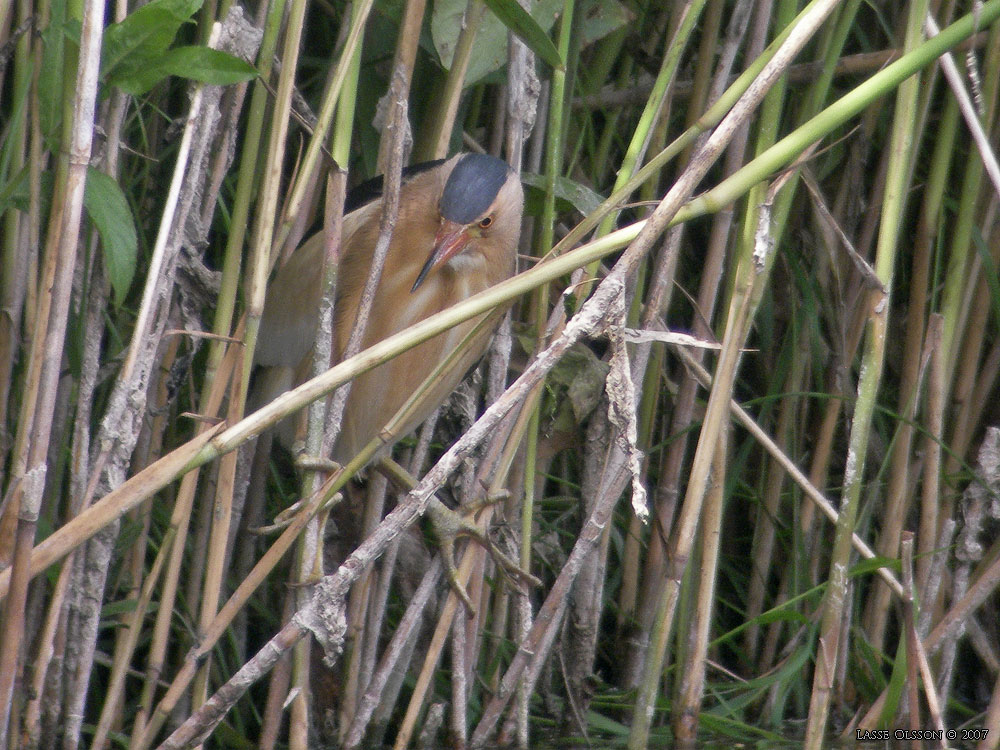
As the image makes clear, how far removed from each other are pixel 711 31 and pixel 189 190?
2.63 ft

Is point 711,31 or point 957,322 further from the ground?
point 711,31

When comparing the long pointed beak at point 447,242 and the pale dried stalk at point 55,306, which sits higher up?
the long pointed beak at point 447,242

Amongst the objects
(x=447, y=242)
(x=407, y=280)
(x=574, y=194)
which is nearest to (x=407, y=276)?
(x=407, y=280)

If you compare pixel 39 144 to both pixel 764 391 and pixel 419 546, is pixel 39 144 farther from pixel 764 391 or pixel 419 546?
pixel 764 391

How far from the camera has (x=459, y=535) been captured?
58.7 inches

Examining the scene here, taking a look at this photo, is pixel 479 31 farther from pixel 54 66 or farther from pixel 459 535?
pixel 459 535

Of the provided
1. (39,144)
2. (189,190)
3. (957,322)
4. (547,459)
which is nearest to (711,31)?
(957,322)

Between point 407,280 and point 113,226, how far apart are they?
63 centimetres

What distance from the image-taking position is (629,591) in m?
1.80

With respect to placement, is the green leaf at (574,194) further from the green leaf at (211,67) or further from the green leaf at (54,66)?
the green leaf at (54,66)

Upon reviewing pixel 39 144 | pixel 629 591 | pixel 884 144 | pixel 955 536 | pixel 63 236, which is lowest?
pixel 629 591

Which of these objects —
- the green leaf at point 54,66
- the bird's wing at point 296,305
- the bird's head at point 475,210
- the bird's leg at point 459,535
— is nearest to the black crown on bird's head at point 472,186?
the bird's head at point 475,210

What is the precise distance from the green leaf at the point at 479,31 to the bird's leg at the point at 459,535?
51 centimetres

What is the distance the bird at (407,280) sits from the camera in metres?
1.56
